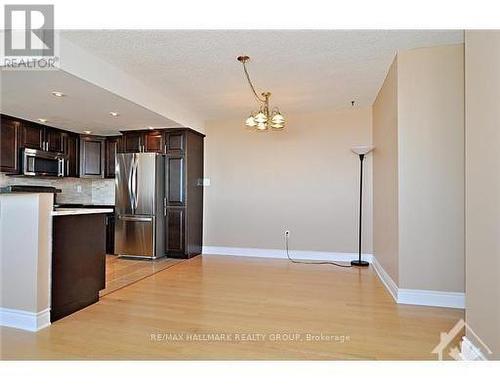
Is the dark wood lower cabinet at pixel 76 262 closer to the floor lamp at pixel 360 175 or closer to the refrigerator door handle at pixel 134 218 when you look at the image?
the refrigerator door handle at pixel 134 218

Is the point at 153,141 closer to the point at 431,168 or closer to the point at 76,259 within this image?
the point at 76,259

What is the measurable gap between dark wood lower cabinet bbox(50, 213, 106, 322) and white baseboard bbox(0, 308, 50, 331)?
0.29 feet

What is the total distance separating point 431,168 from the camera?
9.89ft

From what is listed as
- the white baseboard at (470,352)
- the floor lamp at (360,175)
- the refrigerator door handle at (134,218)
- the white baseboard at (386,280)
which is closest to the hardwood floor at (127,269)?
the refrigerator door handle at (134,218)

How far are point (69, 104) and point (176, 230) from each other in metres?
2.40

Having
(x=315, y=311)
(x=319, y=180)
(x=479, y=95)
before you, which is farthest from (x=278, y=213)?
(x=479, y=95)

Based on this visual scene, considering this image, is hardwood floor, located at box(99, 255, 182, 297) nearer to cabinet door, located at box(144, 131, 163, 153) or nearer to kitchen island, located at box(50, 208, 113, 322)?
kitchen island, located at box(50, 208, 113, 322)

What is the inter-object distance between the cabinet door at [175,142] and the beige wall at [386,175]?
2.99 metres

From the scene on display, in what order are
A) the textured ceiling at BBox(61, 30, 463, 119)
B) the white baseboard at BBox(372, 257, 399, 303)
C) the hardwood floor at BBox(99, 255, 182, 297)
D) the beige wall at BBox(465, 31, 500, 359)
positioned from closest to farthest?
the beige wall at BBox(465, 31, 500, 359)
the textured ceiling at BBox(61, 30, 463, 119)
the white baseboard at BBox(372, 257, 399, 303)
the hardwood floor at BBox(99, 255, 182, 297)

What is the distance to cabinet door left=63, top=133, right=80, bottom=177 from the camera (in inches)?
219

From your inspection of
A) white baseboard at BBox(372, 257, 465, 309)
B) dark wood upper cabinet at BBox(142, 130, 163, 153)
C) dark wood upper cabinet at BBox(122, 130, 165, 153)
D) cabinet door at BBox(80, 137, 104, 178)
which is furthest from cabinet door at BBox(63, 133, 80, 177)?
white baseboard at BBox(372, 257, 465, 309)

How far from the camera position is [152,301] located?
317cm

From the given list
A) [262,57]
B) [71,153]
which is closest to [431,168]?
[262,57]
